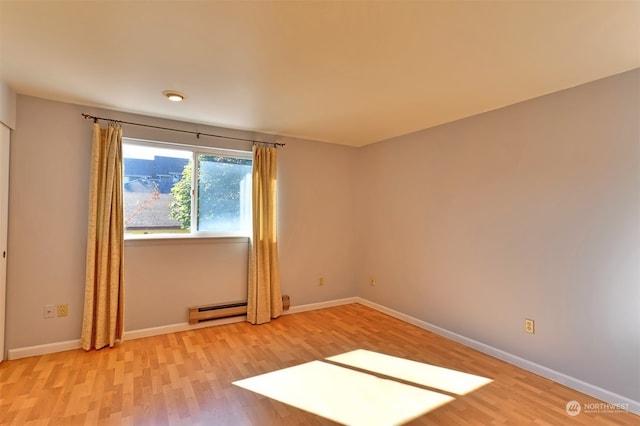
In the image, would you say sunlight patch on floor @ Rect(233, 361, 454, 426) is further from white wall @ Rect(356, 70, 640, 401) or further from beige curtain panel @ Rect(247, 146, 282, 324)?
beige curtain panel @ Rect(247, 146, 282, 324)

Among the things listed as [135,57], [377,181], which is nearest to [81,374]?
[135,57]

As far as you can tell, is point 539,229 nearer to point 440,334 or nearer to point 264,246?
point 440,334

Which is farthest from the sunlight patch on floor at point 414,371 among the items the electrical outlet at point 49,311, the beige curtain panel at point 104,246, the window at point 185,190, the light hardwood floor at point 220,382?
Result: the electrical outlet at point 49,311

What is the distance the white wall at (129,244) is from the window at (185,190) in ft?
0.48

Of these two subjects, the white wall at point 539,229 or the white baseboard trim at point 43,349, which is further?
the white baseboard trim at point 43,349

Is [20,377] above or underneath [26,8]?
underneath

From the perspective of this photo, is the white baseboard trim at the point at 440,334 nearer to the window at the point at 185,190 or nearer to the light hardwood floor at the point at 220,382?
the light hardwood floor at the point at 220,382

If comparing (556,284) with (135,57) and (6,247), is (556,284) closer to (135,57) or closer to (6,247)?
(135,57)

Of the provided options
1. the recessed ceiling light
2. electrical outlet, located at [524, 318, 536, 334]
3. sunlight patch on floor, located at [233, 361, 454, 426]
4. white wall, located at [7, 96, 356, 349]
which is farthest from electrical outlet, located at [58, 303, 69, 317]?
electrical outlet, located at [524, 318, 536, 334]

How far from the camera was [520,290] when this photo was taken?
2.70m

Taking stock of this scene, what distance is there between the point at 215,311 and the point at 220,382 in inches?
50.2

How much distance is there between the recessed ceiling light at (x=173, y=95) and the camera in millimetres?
2580

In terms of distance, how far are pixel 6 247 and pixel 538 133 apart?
14.7 ft

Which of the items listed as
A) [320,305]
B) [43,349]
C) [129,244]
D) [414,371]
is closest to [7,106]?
[129,244]
